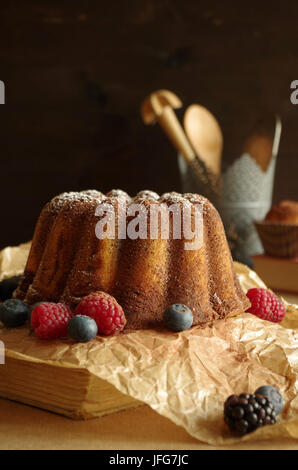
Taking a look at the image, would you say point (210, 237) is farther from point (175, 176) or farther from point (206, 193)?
point (175, 176)

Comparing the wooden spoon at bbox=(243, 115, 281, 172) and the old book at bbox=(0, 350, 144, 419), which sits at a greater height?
the wooden spoon at bbox=(243, 115, 281, 172)

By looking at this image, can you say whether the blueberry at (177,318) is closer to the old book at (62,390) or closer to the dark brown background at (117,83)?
the old book at (62,390)

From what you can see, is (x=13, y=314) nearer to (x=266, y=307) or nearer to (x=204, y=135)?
(x=266, y=307)

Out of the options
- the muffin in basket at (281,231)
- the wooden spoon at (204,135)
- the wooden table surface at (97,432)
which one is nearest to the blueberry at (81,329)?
the wooden table surface at (97,432)

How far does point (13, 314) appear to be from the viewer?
4.22 ft

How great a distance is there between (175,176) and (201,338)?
2012 millimetres

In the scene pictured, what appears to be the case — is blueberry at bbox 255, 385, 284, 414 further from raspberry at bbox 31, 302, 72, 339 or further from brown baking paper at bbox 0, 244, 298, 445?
raspberry at bbox 31, 302, 72, 339

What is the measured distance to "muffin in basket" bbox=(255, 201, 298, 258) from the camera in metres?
2.27

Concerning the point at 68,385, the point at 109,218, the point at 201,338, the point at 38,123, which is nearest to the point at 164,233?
the point at 109,218

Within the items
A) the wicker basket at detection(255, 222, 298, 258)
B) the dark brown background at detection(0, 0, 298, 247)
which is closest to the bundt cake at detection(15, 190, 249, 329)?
the wicker basket at detection(255, 222, 298, 258)

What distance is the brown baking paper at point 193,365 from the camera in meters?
1.00

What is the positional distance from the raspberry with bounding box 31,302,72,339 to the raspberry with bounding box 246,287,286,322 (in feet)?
1.86

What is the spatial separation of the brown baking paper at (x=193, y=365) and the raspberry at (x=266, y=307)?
0.19 m

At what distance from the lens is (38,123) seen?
126 inches
